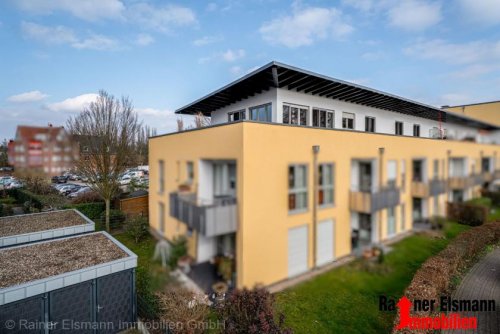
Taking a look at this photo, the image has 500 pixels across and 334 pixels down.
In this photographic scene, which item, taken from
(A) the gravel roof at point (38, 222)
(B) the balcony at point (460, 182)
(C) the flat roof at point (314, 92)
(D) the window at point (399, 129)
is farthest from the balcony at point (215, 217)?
(A) the gravel roof at point (38, 222)

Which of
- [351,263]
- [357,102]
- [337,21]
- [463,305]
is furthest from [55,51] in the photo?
[463,305]

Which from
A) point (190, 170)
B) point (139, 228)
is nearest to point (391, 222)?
point (190, 170)

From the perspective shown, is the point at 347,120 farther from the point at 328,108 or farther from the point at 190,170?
the point at 190,170

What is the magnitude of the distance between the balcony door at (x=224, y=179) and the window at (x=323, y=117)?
7.89 feet

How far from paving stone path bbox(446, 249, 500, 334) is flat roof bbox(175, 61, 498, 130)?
4.29 feet

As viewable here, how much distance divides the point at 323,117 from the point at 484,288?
2.25 metres

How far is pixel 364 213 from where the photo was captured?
4.07 feet

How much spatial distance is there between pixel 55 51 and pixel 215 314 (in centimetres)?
188

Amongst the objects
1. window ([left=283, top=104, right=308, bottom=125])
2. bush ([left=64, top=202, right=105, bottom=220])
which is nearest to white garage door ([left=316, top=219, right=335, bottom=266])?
window ([left=283, top=104, right=308, bottom=125])

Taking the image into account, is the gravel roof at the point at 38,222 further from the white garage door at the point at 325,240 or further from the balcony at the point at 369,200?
the balcony at the point at 369,200

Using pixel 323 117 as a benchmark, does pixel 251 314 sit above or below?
below

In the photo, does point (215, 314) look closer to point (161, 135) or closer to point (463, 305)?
point (161, 135)

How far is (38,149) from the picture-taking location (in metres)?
1.77

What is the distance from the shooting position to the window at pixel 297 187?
1053 mm
